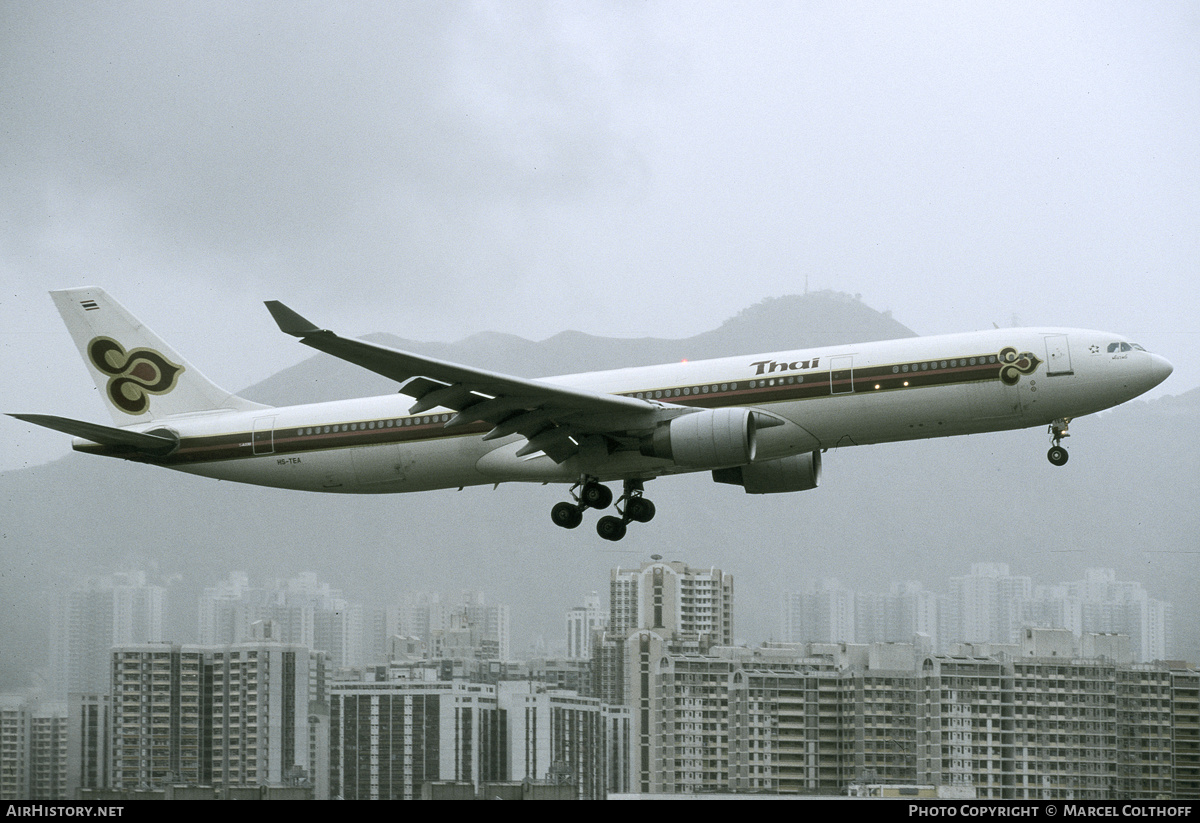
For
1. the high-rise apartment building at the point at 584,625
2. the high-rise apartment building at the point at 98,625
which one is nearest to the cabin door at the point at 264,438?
the high-rise apartment building at the point at 98,625

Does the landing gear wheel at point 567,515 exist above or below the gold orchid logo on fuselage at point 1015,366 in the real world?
below

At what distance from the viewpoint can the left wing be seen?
1856 centimetres

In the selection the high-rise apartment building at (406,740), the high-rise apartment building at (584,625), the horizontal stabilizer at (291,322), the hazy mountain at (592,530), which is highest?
the horizontal stabilizer at (291,322)

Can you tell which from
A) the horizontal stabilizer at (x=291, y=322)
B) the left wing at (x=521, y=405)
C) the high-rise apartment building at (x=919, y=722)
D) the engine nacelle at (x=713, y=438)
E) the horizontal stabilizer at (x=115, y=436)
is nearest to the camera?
the horizontal stabilizer at (x=291, y=322)

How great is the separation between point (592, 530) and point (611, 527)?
4625 cm

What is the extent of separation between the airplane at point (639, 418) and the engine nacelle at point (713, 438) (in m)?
0.03

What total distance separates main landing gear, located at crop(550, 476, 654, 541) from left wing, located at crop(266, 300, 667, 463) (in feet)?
3.88

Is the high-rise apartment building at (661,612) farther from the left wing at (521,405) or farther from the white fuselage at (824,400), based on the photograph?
the left wing at (521,405)

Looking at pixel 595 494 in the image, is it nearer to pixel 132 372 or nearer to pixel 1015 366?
pixel 1015 366

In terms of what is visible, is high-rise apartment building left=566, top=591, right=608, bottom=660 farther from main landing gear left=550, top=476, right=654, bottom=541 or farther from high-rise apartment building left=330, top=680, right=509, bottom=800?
main landing gear left=550, top=476, right=654, bottom=541

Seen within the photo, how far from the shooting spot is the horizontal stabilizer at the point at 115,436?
20.1 metres

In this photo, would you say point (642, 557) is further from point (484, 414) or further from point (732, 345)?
point (732, 345)

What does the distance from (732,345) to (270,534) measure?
49.3 m

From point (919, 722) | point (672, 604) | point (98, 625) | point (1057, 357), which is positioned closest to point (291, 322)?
point (1057, 357)
